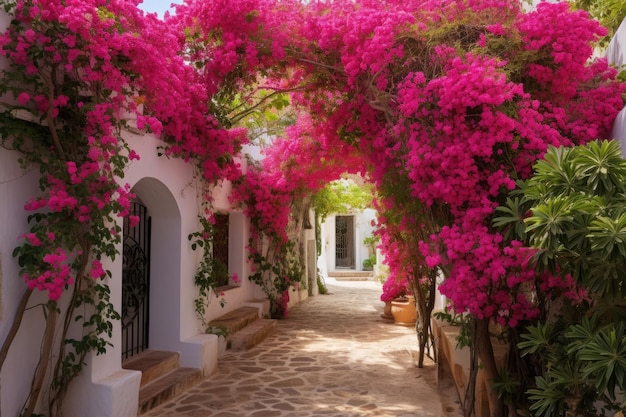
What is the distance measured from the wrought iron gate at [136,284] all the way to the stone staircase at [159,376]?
252mm

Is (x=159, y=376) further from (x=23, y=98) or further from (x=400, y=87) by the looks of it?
(x=400, y=87)

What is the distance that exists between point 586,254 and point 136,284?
588 cm

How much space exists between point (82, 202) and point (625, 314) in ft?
14.4

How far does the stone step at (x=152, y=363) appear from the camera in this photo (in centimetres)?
638

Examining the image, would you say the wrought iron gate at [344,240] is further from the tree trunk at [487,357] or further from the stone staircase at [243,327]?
the tree trunk at [487,357]

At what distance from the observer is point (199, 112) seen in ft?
23.2

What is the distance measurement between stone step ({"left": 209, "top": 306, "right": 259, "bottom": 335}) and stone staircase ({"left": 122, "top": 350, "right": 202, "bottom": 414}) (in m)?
1.65

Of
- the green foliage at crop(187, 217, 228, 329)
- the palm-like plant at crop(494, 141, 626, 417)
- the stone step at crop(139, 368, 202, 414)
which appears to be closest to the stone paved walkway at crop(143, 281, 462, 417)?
the stone step at crop(139, 368, 202, 414)

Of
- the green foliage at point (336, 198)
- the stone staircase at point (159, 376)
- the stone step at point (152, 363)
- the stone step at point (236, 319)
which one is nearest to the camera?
the stone staircase at point (159, 376)

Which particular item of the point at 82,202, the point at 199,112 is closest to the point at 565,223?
the point at 82,202

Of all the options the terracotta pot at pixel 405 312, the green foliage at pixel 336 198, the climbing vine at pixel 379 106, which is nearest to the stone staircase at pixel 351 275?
the green foliage at pixel 336 198

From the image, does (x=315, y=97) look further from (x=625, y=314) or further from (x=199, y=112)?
(x=625, y=314)

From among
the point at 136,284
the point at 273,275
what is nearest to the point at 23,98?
the point at 136,284

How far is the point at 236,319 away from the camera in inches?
386
